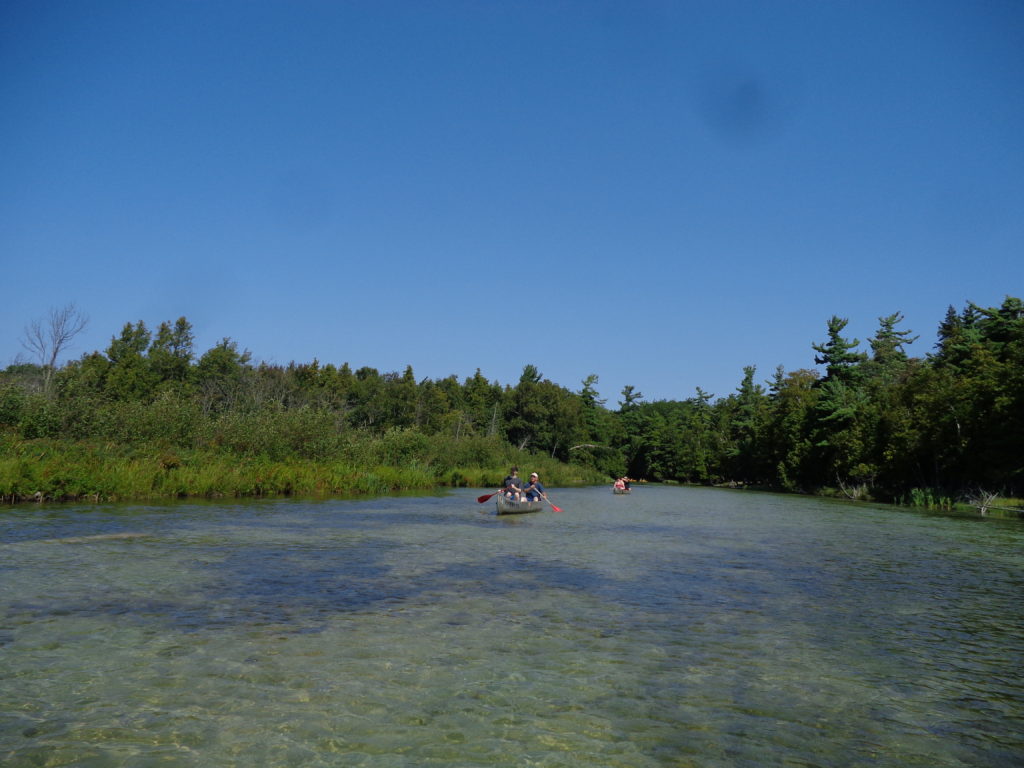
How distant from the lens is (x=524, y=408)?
9906 cm

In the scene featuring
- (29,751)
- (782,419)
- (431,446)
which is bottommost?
(29,751)

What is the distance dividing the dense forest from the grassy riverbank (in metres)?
0.08

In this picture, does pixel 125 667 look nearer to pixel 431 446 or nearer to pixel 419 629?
pixel 419 629

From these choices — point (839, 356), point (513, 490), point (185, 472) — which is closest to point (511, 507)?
point (513, 490)

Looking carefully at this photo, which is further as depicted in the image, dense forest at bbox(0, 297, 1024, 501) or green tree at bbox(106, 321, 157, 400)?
green tree at bbox(106, 321, 157, 400)

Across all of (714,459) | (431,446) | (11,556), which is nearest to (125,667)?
(11,556)

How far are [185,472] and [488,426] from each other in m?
74.4

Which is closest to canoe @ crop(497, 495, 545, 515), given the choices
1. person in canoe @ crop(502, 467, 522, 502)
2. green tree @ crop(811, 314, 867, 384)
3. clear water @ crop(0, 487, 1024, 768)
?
person in canoe @ crop(502, 467, 522, 502)

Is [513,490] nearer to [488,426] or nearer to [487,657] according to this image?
[487,657]

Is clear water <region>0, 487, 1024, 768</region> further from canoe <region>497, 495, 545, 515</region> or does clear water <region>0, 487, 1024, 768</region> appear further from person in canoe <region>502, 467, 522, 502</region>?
person in canoe <region>502, 467, 522, 502</region>

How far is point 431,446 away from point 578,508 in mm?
18994

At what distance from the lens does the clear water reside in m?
5.52

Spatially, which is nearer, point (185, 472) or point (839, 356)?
point (185, 472)

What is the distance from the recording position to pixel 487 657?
7.88m
